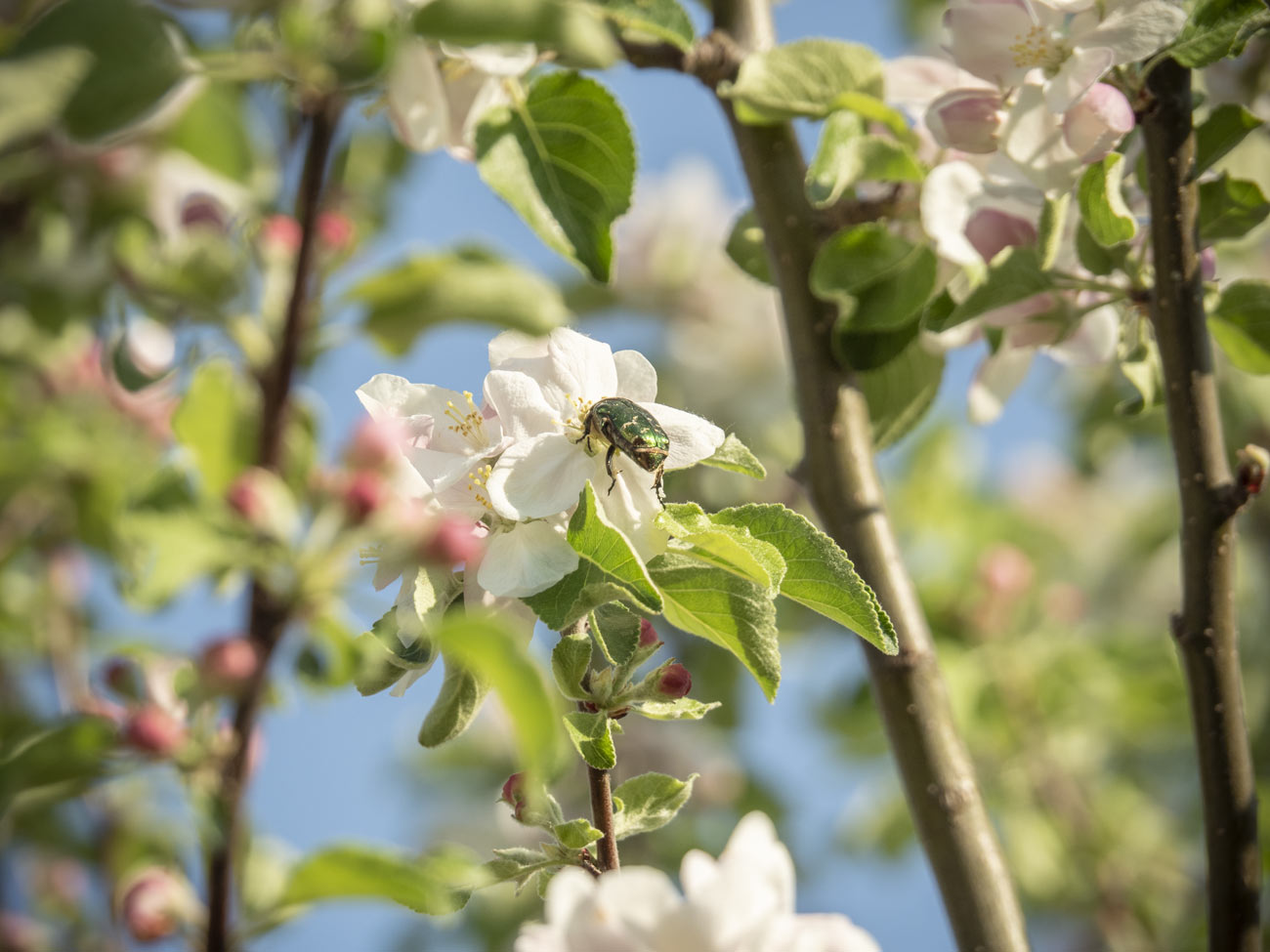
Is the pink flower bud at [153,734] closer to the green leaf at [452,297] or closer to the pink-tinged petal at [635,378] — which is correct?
the green leaf at [452,297]

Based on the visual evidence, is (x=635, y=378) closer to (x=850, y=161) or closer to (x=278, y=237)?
(x=850, y=161)

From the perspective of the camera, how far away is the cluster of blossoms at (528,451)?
610 millimetres

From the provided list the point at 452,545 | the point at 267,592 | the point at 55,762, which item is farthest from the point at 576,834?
the point at 55,762

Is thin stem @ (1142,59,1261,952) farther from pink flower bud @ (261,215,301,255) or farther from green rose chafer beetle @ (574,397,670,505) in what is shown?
pink flower bud @ (261,215,301,255)

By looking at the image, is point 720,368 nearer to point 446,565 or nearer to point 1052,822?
point 1052,822

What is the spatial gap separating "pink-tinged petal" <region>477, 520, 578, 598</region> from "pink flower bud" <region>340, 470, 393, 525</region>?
193 mm

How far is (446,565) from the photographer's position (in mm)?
632

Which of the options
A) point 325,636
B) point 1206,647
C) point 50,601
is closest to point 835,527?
point 1206,647

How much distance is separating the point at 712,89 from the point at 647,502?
1.39 ft

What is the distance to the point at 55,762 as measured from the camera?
Result: 92cm

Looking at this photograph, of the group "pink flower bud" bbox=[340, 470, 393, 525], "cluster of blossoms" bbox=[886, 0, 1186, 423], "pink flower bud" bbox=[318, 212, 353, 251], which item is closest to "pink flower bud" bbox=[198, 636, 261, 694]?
"pink flower bud" bbox=[340, 470, 393, 525]

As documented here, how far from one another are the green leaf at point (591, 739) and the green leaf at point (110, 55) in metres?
0.50

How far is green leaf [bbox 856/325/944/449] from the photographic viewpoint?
38.1 inches

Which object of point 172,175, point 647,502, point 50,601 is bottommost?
point 50,601
